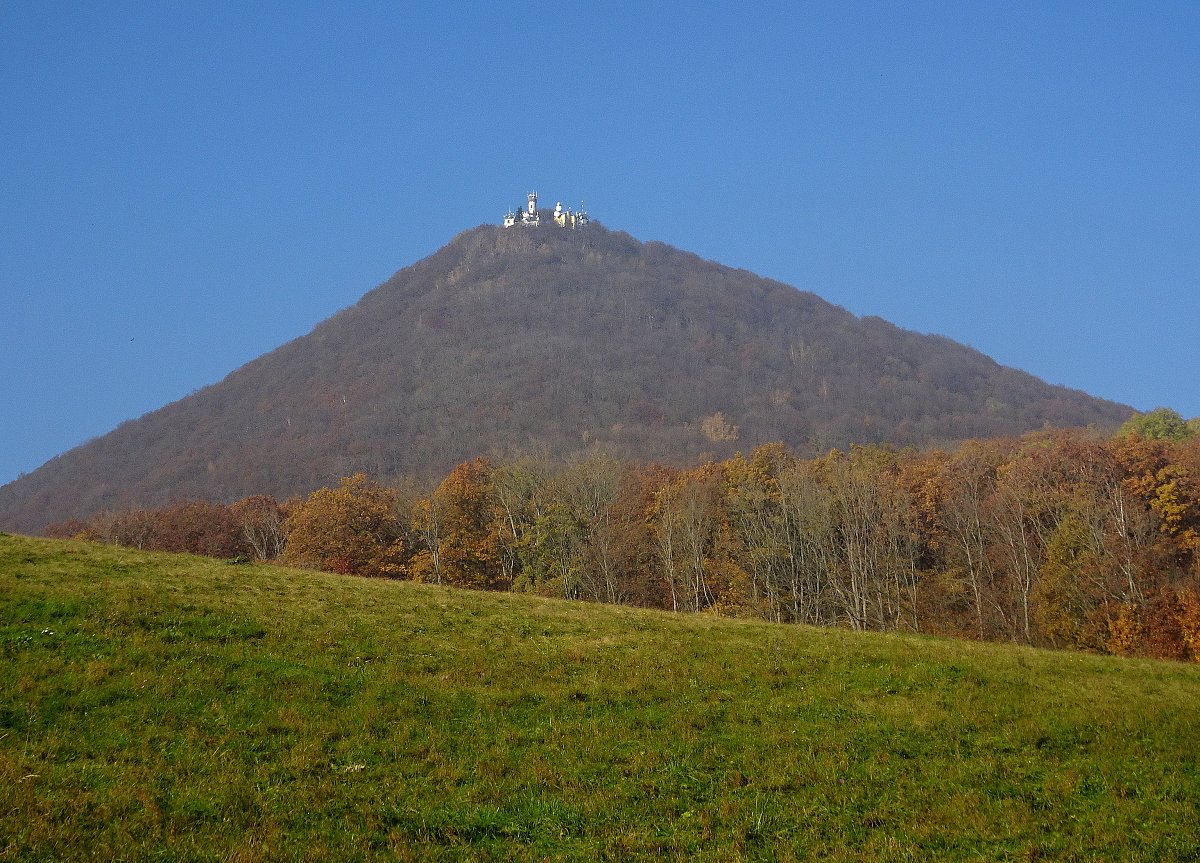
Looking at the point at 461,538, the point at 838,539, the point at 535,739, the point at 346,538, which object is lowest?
the point at 535,739

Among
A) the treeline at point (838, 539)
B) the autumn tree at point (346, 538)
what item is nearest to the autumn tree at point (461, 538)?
the treeline at point (838, 539)

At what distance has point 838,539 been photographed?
78688mm

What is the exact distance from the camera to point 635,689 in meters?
21.8

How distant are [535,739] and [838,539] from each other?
63940mm

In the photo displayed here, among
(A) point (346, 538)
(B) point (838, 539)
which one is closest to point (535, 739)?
(B) point (838, 539)

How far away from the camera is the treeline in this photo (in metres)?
60.2

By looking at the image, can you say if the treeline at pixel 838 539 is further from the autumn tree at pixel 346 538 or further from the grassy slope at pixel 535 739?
the grassy slope at pixel 535 739

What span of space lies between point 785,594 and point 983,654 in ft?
157

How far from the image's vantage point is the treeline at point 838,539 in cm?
6022

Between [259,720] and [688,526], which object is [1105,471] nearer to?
[688,526]

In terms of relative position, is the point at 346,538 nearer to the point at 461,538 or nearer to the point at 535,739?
the point at 461,538

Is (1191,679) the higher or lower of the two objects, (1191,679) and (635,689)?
the lower

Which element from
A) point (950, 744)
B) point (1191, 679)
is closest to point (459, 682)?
point (950, 744)

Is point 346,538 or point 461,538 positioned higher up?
point 346,538
